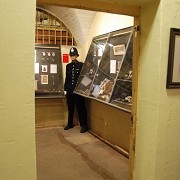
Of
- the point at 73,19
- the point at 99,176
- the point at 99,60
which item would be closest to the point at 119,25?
the point at 99,60

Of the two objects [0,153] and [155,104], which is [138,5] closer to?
[155,104]

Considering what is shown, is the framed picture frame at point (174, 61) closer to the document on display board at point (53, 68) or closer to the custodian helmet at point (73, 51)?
the custodian helmet at point (73, 51)

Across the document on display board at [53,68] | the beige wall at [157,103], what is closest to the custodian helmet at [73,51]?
the document on display board at [53,68]

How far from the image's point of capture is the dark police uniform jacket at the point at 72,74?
4.43 metres

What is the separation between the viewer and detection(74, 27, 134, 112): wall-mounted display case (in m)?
3.08

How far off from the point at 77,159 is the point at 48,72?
6.86ft

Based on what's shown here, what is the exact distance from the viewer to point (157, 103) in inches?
65.8

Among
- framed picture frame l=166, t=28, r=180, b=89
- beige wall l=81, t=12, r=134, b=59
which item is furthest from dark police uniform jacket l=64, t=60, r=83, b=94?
framed picture frame l=166, t=28, r=180, b=89

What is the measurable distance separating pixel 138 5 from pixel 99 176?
6.24 ft

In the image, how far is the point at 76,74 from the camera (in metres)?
4.45

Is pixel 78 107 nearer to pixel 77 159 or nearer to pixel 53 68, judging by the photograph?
pixel 53 68

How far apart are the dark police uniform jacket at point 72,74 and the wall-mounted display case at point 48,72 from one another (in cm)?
28

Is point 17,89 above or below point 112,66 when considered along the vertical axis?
below

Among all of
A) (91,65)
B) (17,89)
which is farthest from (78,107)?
(17,89)
